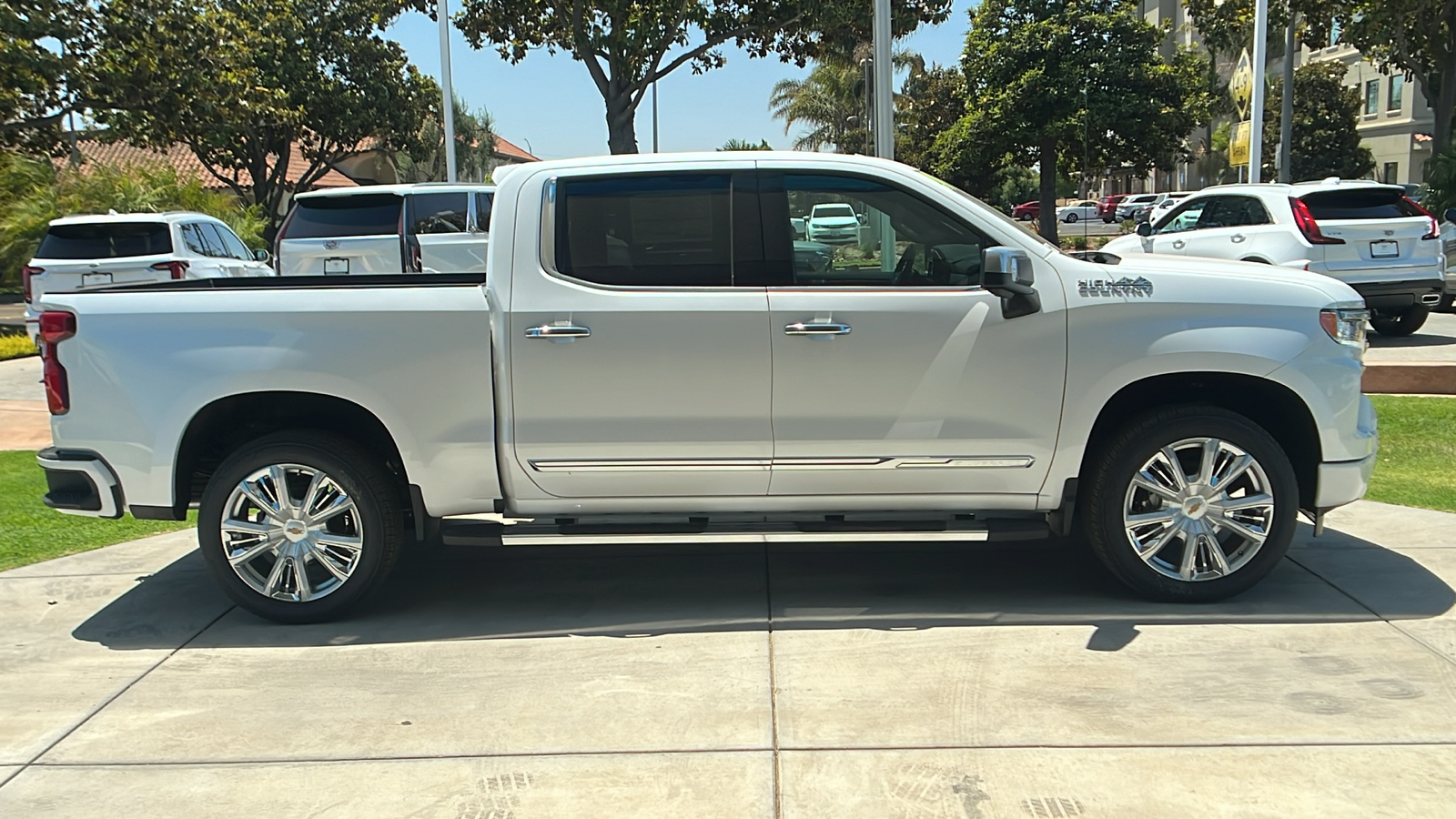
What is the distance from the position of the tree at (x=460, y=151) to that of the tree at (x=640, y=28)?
22270mm

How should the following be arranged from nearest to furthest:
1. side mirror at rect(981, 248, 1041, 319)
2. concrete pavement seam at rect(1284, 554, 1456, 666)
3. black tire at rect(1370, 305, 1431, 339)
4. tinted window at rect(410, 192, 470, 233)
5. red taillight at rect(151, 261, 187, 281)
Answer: concrete pavement seam at rect(1284, 554, 1456, 666), side mirror at rect(981, 248, 1041, 319), tinted window at rect(410, 192, 470, 233), black tire at rect(1370, 305, 1431, 339), red taillight at rect(151, 261, 187, 281)

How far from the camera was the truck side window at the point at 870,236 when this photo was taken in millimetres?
5211

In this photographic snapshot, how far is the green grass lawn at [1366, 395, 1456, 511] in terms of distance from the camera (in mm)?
7133

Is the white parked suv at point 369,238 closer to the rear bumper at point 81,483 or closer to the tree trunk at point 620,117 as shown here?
the rear bumper at point 81,483

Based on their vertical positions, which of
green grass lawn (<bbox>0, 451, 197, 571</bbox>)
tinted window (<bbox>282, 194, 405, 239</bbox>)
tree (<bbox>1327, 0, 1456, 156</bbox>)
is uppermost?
tree (<bbox>1327, 0, 1456, 156</bbox>)

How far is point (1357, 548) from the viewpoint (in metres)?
6.12

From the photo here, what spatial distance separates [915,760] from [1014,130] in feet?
107

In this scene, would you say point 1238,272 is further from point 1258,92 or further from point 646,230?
point 1258,92

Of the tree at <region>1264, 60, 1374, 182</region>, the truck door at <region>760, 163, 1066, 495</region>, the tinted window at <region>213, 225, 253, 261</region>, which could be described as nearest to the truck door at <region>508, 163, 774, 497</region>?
the truck door at <region>760, 163, 1066, 495</region>

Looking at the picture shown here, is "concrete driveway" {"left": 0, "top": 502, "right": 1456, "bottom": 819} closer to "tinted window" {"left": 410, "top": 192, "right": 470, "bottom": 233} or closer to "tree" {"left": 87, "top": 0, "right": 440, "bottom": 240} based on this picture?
"tinted window" {"left": 410, "top": 192, "right": 470, "bottom": 233}

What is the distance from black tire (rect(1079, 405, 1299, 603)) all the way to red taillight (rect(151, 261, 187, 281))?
1181 centimetres

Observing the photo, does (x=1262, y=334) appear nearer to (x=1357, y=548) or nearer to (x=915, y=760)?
(x=1357, y=548)

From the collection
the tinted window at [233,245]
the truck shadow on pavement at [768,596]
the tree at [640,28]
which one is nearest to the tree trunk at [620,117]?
the tree at [640,28]

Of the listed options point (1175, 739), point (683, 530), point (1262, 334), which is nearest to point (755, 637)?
point (683, 530)
